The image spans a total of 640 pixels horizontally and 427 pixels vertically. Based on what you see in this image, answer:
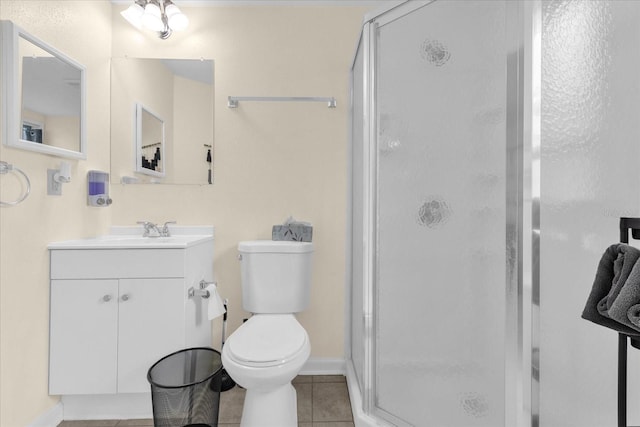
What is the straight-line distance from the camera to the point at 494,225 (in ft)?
3.56

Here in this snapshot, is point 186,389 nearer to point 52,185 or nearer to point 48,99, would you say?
point 52,185

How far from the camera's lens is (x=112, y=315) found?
1548mm

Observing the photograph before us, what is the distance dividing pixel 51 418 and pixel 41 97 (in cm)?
142

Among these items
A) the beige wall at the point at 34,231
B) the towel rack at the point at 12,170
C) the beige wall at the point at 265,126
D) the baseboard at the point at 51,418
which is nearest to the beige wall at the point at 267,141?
the beige wall at the point at 265,126

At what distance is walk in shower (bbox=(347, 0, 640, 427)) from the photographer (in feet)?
3.17

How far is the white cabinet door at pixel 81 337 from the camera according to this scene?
5.02ft

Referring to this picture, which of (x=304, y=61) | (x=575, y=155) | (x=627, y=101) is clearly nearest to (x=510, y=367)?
(x=575, y=155)

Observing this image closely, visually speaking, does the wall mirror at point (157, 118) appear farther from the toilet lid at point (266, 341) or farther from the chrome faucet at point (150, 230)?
the toilet lid at point (266, 341)

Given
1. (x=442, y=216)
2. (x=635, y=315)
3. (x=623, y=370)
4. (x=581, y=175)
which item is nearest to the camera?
(x=635, y=315)

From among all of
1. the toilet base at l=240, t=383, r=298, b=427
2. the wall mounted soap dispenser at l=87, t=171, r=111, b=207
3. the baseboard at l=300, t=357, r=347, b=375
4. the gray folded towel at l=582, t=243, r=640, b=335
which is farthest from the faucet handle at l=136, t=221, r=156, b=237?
the gray folded towel at l=582, t=243, r=640, b=335

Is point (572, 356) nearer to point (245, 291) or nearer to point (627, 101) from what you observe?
point (627, 101)

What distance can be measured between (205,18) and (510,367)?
228 centimetres

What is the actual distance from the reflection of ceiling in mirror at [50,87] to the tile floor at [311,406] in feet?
4.71

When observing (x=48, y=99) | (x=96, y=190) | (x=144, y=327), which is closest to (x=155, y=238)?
(x=96, y=190)
